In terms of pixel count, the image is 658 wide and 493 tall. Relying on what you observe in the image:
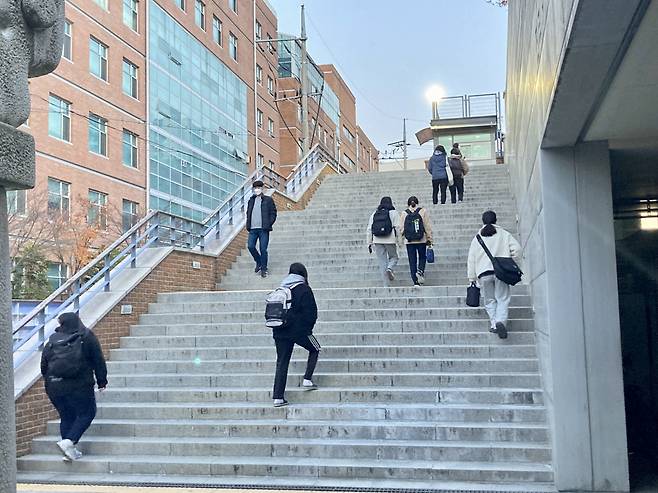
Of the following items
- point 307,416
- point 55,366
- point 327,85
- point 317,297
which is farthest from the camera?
point 327,85

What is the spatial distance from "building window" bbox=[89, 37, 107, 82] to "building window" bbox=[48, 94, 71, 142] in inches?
112

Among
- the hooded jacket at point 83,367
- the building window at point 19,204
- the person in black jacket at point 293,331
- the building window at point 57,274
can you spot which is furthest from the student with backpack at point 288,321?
the building window at point 57,274

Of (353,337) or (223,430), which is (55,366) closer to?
(223,430)

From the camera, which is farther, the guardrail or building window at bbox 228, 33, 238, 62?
building window at bbox 228, 33, 238, 62

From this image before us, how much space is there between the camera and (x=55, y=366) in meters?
6.83

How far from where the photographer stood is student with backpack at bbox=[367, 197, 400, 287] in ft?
35.3

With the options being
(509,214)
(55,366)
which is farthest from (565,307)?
(509,214)

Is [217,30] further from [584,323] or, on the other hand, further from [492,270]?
[584,323]

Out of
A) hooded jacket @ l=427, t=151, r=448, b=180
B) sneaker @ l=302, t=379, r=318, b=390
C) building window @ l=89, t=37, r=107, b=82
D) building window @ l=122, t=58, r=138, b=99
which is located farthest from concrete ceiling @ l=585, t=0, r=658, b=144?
building window @ l=122, t=58, r=138, b=99

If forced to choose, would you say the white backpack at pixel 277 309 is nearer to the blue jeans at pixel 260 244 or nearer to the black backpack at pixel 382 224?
the black backpack at pixel 382 224

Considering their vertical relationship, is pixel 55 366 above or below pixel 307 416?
above

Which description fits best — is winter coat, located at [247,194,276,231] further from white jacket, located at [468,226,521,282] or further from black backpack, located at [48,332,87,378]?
black backpack, located at [48,332,87,378]

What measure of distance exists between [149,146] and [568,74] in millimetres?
31923

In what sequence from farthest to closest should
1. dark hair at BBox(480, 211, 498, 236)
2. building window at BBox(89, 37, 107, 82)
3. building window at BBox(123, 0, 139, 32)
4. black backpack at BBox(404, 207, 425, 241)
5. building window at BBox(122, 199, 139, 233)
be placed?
1. building window at BBox(123, 0, 139, 32)
2. building window at BBox(122, 199, 139, 233)
3. building window at BBox(89, 37, 107, 82)
4. black backpack at BBox(404, 207, 425, 241)
5. dark hair at BBox(480, 211, 498, 236)
